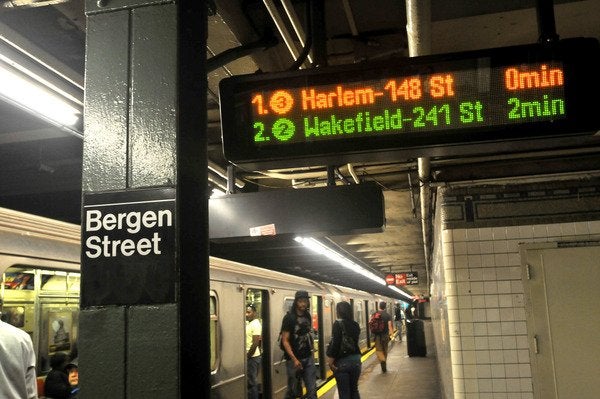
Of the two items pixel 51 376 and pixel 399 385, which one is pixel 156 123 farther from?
pixel 399 385

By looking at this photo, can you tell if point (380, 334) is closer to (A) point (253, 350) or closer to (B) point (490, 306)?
(A) point (253, 350)

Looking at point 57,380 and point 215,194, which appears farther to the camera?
point 215,194

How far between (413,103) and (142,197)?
129cm

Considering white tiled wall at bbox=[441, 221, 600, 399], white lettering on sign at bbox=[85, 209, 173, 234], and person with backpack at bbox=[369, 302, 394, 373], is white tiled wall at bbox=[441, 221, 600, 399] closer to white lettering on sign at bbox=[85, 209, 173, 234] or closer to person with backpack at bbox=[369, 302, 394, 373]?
white lettering on sign at bbox=[85, 209, 173, 234]

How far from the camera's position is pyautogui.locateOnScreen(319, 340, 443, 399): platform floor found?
31.2ft

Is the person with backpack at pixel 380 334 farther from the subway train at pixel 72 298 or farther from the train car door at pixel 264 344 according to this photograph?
the train car door at pixel 264 344

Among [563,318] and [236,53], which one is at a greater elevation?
[236,53]

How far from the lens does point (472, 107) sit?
96.2 inches

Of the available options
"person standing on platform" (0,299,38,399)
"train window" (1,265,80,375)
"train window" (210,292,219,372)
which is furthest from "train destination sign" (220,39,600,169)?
"train window" (210,292,219,372)

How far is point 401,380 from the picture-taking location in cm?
1115

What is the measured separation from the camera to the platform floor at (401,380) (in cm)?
952

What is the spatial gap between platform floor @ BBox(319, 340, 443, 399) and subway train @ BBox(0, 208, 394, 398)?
1.21 meters

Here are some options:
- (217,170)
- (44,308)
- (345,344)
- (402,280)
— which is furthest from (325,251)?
(402,280)

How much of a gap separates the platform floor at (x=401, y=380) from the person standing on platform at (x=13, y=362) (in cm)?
699
